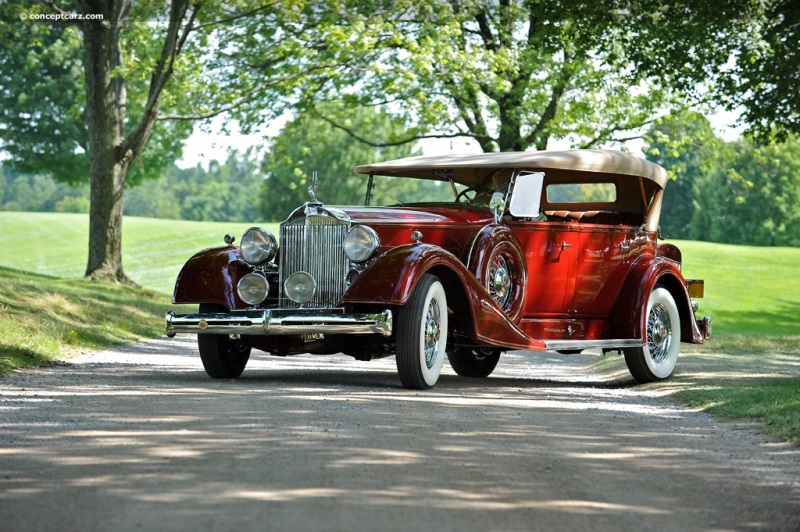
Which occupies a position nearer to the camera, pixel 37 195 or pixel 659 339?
pixel 659 339

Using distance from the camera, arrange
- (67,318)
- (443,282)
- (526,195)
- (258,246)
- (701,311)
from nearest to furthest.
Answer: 1. (443,282)
2. (258,246)
3. (526,195)
4. (67,318)
5. (701,311)

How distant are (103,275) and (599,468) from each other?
62.1 ft

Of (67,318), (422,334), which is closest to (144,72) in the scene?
(67,318)

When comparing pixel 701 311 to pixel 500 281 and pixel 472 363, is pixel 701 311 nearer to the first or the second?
pixel 472 363

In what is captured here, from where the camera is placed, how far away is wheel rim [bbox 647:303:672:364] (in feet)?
38.6

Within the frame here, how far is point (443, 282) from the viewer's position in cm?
967

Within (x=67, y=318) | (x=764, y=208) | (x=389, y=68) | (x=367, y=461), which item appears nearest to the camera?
(x=367, y=461)

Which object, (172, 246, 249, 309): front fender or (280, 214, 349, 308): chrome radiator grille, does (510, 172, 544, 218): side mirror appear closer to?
(280, 214, 349, 308): chrome radiator grille

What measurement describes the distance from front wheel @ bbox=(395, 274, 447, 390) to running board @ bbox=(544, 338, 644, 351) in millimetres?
1238

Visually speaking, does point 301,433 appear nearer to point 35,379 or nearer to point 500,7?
point 35,379

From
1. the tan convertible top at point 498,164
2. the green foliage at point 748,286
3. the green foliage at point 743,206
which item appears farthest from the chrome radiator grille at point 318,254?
the green foliage at point 743,206

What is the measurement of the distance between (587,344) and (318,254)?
2706 millimetres

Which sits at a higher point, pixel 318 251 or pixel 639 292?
pixel 318 251

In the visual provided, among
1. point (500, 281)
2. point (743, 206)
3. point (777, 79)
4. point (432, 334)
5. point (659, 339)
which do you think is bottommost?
point (659, 339)
